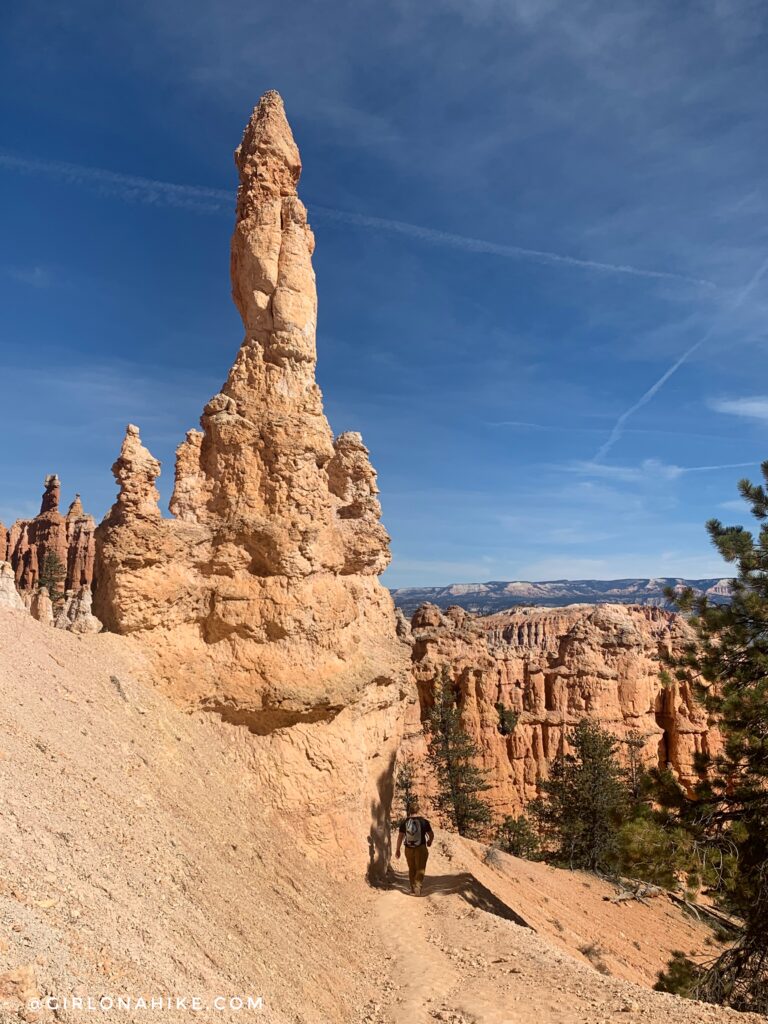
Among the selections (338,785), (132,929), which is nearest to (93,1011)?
(132,929)

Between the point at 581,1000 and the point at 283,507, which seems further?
the point at 283,507

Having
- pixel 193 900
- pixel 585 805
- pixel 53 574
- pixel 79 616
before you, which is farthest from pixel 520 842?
pixel 53 574

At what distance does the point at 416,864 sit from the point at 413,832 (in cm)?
57

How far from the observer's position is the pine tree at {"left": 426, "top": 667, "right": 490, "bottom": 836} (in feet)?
88.1

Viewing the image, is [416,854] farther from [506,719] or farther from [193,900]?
[506,719]

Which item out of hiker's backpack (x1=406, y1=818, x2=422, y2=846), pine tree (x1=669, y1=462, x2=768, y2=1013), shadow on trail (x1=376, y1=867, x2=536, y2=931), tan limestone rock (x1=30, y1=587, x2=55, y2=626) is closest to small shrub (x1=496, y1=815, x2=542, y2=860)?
shadow on trail (x1=376, y1=867, x2=536, y2=931)

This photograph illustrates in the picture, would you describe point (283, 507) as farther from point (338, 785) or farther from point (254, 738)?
point (338, 785)

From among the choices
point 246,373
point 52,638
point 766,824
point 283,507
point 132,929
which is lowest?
point 766,824

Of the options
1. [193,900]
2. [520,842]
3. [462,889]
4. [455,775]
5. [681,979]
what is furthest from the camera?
[455,775]

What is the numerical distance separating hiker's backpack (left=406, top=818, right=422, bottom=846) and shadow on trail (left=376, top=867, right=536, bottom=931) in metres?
0.89

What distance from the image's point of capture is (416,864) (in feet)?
43.8

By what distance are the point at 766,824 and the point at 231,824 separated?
786 cm

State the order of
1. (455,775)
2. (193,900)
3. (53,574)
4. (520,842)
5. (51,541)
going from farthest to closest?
1. (51,541)
2. (53,574)
3. (455,775)
4. (520,842)
5. (193,900)

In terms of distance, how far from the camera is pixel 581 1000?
8289 millimetres
